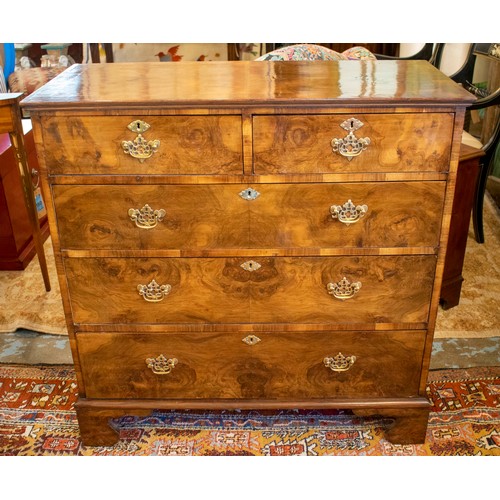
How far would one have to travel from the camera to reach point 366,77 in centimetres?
188

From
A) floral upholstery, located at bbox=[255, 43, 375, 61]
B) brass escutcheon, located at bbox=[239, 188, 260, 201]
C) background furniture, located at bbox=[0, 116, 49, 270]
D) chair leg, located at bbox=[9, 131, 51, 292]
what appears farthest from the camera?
background furniture, located at bbox=[0, 116, 49, 270]

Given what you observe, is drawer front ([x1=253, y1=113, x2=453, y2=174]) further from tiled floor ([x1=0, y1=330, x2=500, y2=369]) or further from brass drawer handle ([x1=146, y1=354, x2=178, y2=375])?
tiled floor ([x1=0, y1=330, x2=500, y2=369])

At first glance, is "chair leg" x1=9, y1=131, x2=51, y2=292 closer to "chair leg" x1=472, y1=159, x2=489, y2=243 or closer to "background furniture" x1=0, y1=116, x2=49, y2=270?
"background furniture" x1=0, y1=116, x2=49, y2=270

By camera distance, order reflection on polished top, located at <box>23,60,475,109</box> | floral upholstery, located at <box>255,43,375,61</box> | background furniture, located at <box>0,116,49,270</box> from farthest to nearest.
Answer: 1. background furniture, located at <box>0,116,49,270</box>
2. floral upholstery, located at <box>255,43,375,61</box>
3. reflection on polished top, located at <box>23,60,475,109</box>

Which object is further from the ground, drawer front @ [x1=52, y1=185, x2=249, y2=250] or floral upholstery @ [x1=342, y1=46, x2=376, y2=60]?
floral upholstery @ [x1=342, y1=46, x2=376, y2=60]

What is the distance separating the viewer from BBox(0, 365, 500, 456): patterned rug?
212 centimetres

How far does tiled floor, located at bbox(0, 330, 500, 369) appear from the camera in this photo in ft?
8.36

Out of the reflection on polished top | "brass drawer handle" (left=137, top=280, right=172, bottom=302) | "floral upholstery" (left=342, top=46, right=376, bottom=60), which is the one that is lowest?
"brass drawer handle" (left=137, top=280, right=172, bottom=302)

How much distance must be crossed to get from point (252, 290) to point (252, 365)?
297 millimetres

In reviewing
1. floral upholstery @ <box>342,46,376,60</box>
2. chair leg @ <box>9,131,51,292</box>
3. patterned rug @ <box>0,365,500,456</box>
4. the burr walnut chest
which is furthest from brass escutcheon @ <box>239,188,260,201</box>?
chair leg @ <box>9,131,51,292</box>

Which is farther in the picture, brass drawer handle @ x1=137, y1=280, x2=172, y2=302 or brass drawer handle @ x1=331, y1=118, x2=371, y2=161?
brass drawer handle @ x1=137, y1=280, x2=172, y2=302

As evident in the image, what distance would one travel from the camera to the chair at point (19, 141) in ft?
8.77
